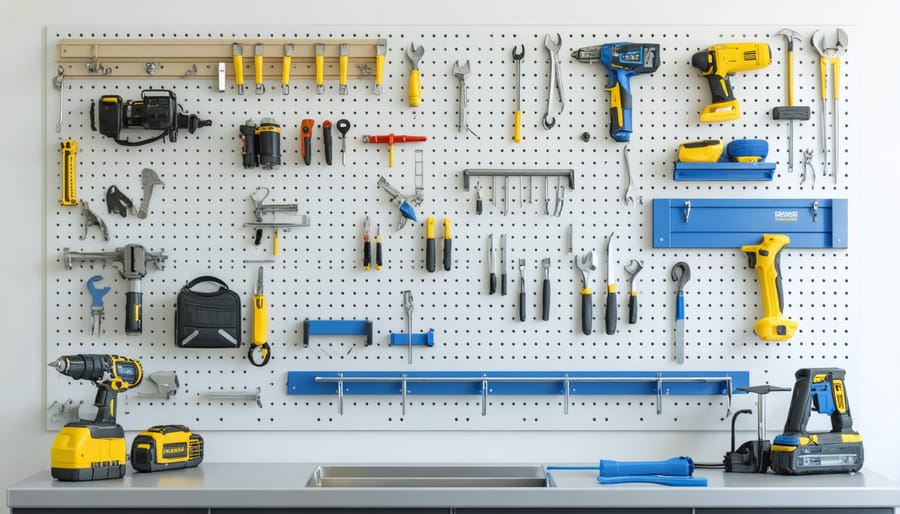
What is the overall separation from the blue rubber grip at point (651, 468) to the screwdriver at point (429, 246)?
780 mm

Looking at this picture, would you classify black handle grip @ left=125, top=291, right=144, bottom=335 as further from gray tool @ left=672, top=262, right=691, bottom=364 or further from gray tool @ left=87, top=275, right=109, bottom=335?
gray tool @ left=672, top=262, right=691, bottom=364

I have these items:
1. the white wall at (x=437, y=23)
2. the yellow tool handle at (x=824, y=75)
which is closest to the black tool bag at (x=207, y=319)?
the white wall at (x=437, y=23)

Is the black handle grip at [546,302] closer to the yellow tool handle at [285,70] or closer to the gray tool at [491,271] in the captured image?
the gray tool at [491,271]

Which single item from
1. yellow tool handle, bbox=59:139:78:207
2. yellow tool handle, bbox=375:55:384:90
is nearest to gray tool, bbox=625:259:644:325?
yellow tool handle, bbox=375:55:384:90

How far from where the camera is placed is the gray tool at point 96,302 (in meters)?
2.64

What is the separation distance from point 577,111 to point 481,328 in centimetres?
75

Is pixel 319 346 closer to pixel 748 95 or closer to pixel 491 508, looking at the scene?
pixel 491 508

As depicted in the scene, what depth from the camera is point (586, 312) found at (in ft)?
8.66

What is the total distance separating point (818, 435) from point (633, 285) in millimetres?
679

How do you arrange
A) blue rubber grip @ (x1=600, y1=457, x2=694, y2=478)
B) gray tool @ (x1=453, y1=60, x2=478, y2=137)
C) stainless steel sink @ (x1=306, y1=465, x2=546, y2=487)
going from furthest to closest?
gray tool @ (x1=453, y1=60, x2=478, y2=137) < stainless steel sink @ (x1=306, y1=465, x2=546, y2=487) < blue rubber grip @ (x1=600, y1=457, x2=694, y2=478)

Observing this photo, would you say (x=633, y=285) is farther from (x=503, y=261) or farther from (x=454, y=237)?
(x=454, y=237)

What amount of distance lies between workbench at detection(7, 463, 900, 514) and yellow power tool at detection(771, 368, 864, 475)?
0.51 ft

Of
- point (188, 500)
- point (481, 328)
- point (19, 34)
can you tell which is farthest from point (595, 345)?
point (19, 34)

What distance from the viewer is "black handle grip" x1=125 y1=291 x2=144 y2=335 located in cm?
260
